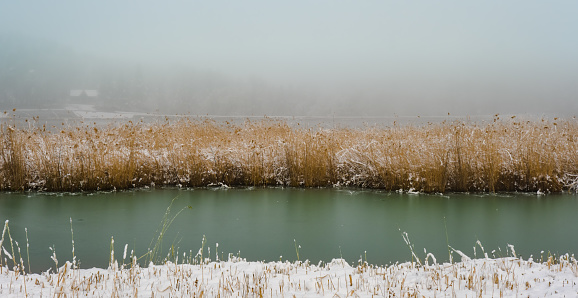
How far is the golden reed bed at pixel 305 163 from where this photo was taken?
9898 mm

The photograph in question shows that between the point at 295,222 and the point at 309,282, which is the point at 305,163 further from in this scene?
the point at 309,282

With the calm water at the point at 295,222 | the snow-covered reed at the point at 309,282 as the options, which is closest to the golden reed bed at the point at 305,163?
the calm water at the point at 295,222

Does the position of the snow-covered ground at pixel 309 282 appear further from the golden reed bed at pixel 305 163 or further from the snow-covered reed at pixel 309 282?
the golden reed bed at pixel 305 163

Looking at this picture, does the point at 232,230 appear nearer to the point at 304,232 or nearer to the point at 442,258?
the point at 304,232

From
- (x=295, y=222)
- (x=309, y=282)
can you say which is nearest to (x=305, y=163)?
(x=295, y=222)

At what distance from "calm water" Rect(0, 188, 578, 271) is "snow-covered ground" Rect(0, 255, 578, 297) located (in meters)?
1.55

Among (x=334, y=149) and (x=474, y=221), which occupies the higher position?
(x=334, y=149)

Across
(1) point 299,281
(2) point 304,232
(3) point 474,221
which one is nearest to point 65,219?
(2) point 304,232

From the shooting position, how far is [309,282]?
354cm

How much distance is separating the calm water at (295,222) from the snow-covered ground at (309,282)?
1.55 meters

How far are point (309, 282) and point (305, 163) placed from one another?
7162 millimetres

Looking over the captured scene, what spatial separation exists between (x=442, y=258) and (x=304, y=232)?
220 centimetres

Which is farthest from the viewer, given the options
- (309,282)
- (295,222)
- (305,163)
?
(305,163)

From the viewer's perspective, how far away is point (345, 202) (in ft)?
30.5
